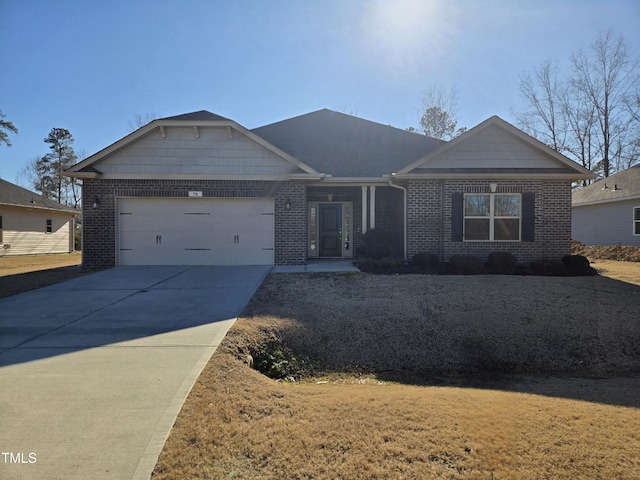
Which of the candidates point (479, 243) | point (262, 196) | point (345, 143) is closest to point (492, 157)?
point (479, 243)

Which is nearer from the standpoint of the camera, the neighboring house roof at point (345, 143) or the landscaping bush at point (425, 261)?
the landscaping bush at point (425, 261)

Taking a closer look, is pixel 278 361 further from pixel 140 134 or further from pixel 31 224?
pixel 31 224

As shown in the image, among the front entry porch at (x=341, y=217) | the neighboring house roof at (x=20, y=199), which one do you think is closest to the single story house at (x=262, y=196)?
the front entry porch at (x=341, y=217)

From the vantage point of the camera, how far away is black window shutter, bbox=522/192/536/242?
11.1 m

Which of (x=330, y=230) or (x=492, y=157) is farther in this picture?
(x=330, y=230)

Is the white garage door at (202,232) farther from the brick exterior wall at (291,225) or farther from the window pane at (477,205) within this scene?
the window pane at (477,205)

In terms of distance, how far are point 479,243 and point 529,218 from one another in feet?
5.48

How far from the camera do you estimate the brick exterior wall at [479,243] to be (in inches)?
440

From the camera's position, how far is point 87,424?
2.93 m

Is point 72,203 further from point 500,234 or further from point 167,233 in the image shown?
point 500,234

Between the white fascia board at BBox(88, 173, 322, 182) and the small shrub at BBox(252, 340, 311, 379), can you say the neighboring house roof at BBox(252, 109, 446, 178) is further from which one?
the small shrub at BBox(252, 340, 311, 379)

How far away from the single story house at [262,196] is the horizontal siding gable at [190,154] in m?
0.03

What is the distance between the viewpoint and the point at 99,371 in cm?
394

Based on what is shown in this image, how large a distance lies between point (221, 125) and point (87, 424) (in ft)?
31.6
